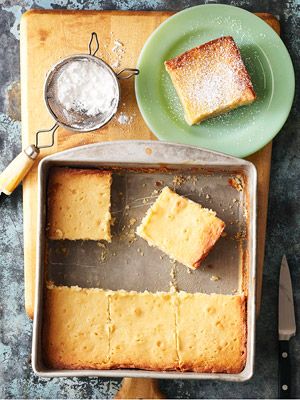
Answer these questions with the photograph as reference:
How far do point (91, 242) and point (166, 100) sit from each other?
2.27 ft

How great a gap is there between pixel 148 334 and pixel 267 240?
2.31ft

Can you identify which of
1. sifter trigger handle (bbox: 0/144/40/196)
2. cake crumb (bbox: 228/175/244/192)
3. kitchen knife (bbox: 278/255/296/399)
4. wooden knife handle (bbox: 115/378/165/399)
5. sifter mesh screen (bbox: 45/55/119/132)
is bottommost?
wooden knife handle (bbox: 115/378/165/399)

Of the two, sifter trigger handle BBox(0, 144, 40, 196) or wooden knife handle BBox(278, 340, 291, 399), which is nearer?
sifter trigger handle BBox(0, 144, 40, 196)

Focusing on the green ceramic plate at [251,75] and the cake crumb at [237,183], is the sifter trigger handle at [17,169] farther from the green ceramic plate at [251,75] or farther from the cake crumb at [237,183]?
the cake crumb at [237,183]

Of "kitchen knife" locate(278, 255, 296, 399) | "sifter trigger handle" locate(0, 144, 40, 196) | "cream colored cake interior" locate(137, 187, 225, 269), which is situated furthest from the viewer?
"kitchen knife" locate(278, 255, 296, 399)

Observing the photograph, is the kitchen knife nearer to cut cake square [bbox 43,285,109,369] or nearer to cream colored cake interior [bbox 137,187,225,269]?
cream colored cake interior [bbox 137,187,225,269]

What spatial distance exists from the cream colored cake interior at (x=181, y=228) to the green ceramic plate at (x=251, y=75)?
0.91 ft

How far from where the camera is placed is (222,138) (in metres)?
2.54

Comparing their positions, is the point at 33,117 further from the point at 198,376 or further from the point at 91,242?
the point at 198,376

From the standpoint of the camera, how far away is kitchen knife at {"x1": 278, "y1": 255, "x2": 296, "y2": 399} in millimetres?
2656

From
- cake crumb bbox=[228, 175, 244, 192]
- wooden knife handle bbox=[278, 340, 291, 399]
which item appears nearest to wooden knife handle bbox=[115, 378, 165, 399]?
wooden knife handle bbox=[278, 340, 291, 399]

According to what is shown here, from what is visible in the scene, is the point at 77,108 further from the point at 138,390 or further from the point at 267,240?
the point at 138,390

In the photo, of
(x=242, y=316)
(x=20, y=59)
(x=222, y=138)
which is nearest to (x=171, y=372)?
(x=242, y=316)

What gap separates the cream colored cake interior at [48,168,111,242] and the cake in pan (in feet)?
1.58
